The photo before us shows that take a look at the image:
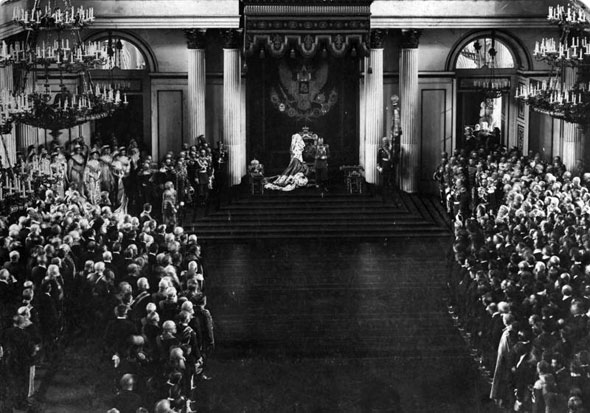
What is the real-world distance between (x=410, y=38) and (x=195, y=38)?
5.83 metres

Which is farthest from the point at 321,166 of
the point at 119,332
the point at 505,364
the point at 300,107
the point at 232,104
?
the point at 119,332

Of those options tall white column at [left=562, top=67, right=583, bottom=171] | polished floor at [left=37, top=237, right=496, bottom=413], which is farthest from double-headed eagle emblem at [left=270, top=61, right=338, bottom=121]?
polished floor at [left=37, top=237, right=496, bottom=413]

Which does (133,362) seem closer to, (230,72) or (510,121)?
(230,72)

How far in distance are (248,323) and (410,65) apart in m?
13.2

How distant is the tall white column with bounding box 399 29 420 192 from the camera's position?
31.8 metres

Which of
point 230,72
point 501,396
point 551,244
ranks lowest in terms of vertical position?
point 501,396

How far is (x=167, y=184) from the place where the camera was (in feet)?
84.6

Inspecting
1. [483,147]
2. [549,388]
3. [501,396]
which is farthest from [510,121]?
[549,388]

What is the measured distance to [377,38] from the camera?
31.4 meters

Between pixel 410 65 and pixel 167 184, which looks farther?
pixel 410 65

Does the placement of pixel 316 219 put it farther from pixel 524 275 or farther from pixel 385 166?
pixel 524 275

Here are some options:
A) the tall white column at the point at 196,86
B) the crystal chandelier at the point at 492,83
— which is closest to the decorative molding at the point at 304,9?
the tall white column at the point at 196,86

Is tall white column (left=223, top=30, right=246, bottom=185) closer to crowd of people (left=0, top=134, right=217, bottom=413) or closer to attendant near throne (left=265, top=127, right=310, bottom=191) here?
attendant near throne (left=265, top=127, right=310, bottom=191)

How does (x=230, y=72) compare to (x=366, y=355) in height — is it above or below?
above
